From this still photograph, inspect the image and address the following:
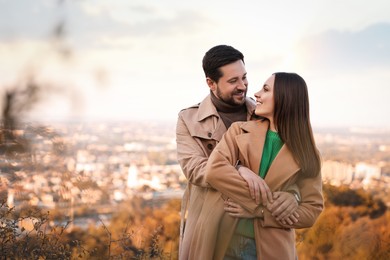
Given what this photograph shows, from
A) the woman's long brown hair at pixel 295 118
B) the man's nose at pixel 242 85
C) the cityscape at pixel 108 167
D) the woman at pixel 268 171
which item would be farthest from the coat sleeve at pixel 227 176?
the cityscape at pixel 108 167

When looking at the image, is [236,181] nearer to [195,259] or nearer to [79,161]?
[195,259]

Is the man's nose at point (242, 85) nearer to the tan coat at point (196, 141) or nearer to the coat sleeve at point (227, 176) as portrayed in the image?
the tan coat at point (196, 141)

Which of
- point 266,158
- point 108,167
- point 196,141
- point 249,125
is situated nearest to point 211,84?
point 196,141

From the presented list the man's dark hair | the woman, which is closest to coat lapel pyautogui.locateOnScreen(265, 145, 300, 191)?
Result: the woman

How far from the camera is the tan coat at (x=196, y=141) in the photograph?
2.26 meters

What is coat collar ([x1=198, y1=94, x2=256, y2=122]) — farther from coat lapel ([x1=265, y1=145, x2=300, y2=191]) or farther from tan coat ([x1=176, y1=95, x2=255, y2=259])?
coat lapel ([x1=265, y1=145, x2=300, y2=191])

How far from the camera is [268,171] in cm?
205

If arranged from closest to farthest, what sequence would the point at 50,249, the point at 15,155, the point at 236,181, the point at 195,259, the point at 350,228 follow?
the point at 236,181 → the point at 195,259 → the point at 50,249 → the point at 15,155 → the point at 350,228

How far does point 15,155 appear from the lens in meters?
4.80

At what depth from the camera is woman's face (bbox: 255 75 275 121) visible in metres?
2.04

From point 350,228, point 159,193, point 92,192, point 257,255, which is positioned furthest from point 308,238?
point 257,255

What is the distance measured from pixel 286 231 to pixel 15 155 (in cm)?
330

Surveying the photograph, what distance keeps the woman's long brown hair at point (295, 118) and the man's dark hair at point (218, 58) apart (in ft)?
1.06

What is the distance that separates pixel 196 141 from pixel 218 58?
0.36 m
